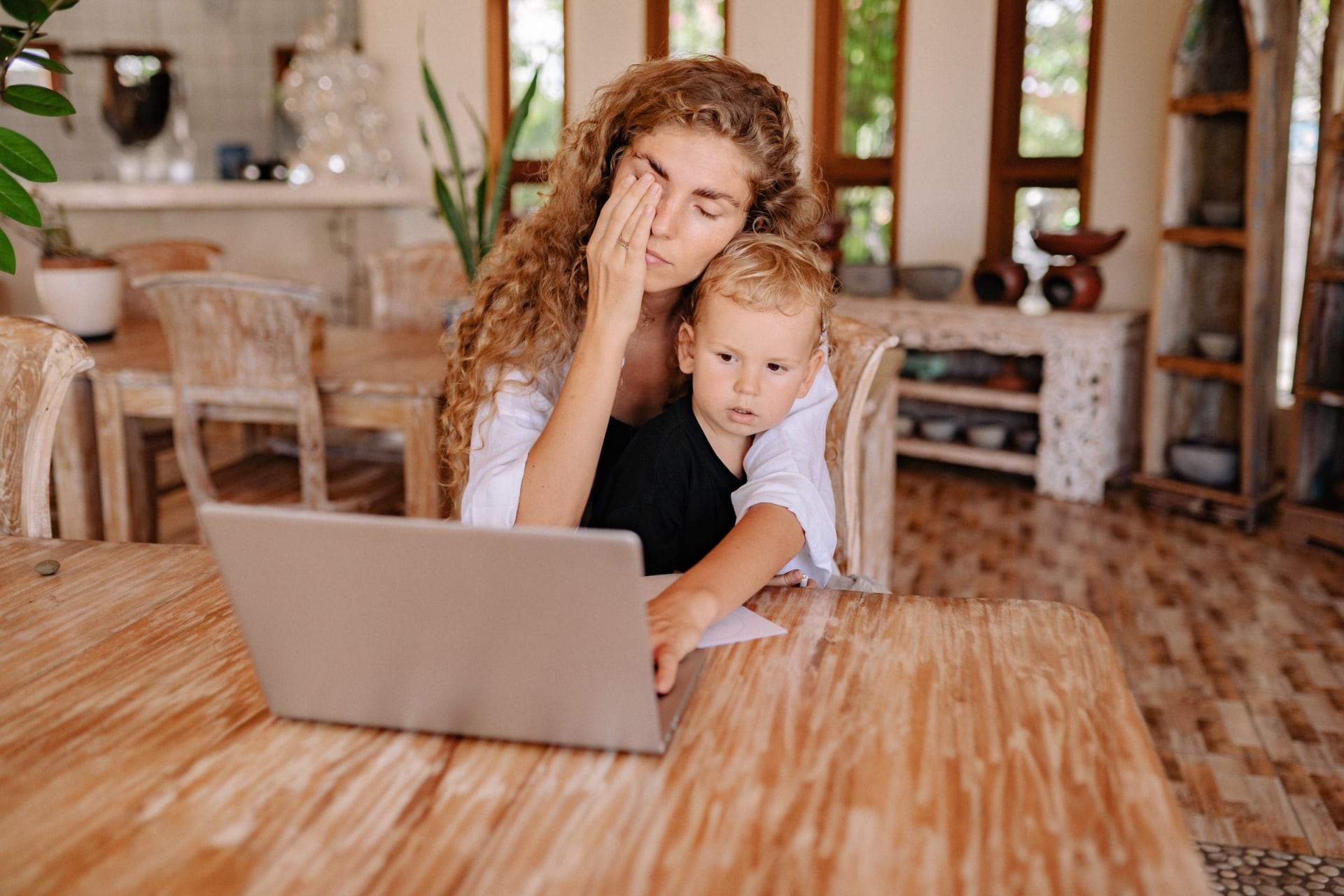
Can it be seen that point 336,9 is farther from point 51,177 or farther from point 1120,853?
point 1120,853

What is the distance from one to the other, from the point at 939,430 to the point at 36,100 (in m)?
3.39

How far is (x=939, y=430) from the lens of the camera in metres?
4.17

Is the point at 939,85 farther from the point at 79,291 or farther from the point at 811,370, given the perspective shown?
the point at 811,370

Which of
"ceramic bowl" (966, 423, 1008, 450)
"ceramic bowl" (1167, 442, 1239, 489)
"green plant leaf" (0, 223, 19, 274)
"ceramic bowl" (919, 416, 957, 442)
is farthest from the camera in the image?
"ceramic bowl" (919, 416, 957, 442)

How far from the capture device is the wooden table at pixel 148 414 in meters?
2.44

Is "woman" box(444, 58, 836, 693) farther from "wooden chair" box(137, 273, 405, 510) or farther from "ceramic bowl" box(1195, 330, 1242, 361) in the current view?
"ceramic bowl" box(1195, 330, 1242, 361)

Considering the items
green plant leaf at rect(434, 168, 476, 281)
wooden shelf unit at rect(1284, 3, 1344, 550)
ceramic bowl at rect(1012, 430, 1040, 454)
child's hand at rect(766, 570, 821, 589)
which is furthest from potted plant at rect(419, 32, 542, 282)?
wooden shelf unit at rect(1284, 3, 1344, 550)

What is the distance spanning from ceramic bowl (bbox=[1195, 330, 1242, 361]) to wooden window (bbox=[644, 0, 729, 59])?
250 centimetres

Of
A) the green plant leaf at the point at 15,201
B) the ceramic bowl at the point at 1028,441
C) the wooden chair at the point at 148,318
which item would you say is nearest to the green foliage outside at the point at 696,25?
the ceramic bowl at the point at 1028,441

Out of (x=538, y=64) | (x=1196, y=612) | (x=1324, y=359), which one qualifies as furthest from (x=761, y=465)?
(x=538, y=64)

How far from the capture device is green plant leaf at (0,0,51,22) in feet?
4.12

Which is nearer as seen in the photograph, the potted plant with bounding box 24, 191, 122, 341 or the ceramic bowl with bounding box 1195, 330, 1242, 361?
the potted plant with bounding box 24, 191, 122, 341

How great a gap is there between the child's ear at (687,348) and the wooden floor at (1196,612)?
120cm

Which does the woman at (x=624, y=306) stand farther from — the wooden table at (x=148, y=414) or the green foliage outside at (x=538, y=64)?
the green foliage outside at (x=538, y=64)
